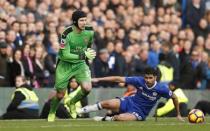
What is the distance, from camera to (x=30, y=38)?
79.0 feet

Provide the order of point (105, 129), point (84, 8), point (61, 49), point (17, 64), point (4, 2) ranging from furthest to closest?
point (84, 8) < point (4, 2) < point (17, 64) < point (61, 49) < point (105, 129)

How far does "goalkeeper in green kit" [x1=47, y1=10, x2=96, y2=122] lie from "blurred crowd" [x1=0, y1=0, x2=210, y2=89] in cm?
365

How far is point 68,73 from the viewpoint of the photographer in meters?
19.5

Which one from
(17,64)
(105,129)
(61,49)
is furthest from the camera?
(17,64)

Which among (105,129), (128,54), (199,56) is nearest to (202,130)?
(105,129)

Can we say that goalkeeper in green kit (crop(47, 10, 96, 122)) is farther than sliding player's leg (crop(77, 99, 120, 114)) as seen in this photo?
No

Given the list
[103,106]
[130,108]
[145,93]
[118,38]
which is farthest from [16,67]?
[118,38]

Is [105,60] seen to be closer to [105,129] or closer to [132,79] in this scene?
[132,79]

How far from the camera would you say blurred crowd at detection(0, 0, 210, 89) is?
23.9 metres

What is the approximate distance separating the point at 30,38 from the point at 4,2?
1596 millimetres

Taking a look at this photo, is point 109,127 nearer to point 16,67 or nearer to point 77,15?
point 77,15

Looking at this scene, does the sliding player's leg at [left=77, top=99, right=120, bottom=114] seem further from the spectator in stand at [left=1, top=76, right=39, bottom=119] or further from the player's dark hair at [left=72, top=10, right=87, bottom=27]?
the player's dark hair at [left=72, top=10, right=87, bottom=27]

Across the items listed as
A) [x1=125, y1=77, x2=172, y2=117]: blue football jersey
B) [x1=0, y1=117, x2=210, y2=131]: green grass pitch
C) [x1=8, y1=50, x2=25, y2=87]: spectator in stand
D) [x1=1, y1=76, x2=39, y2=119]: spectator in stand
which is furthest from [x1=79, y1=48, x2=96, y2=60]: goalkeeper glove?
[x1=8, y1=50, x2=25, y2=87]: spectator in stand

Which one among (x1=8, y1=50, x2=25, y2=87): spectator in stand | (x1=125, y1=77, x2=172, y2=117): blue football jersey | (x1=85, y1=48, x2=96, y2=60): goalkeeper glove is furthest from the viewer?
(x1=8, y1=50, x2=25, y2=87): spectator in stand
